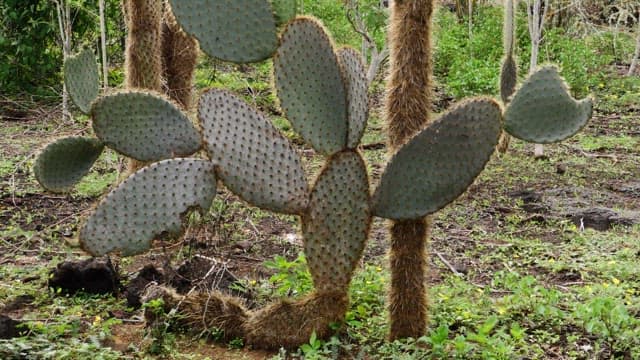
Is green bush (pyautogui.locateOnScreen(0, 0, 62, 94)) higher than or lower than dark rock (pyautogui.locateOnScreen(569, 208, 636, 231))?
higher

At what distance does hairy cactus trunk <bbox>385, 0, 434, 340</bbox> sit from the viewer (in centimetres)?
303

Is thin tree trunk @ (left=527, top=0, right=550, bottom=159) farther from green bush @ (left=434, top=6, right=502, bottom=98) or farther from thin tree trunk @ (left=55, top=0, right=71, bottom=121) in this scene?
thin tree trunk @ (left=55, top=0, right=71, bottom=121)

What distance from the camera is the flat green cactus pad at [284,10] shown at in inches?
148

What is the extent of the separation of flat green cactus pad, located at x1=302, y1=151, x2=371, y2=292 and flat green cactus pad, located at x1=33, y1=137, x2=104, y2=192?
106 centimetres

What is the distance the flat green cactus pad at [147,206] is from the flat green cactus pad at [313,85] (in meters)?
0.41

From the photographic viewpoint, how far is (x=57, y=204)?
564 centimetres

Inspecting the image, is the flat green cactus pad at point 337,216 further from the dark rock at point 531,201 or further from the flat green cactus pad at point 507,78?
the dark rock at point 531,201

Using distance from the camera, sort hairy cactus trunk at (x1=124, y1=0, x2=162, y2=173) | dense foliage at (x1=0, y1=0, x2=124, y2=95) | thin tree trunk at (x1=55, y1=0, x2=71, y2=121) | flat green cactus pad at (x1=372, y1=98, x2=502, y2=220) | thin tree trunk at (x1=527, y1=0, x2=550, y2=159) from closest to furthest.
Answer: flat green cactus pad at (x1=372, y1=98, x2=502, y2=220) → hairy cactus trunk at (x1=124, y1=0, x2=162, y2=173) → thin tree trunk at (x1=527, y1=0, x2=550, y2=159) → thin tree trunk at (x1=55, y1=0, x2=71, y2=121) → dense foliage at (x1=0, y1=0, x2=124, y2=95)

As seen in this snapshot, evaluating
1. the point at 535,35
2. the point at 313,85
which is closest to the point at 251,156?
the point at 313,85

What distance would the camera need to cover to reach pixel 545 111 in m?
3.06

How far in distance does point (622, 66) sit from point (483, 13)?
2.43 meters

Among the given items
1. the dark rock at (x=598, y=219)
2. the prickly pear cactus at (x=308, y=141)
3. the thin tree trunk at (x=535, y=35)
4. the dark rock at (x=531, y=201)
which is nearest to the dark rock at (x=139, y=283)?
the prickly pear cactus at (x=308, y=141)

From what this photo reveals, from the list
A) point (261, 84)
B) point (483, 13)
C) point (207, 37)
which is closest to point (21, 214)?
point (207, 37)

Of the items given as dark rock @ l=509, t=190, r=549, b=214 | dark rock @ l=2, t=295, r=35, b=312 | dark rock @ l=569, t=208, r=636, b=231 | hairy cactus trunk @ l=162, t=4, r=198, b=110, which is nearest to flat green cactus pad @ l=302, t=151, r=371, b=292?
dark rock @ l=2, t=295, r=35, b=312
